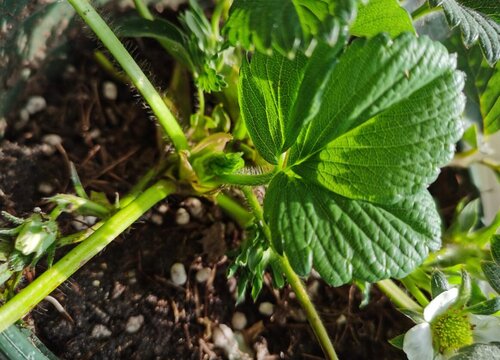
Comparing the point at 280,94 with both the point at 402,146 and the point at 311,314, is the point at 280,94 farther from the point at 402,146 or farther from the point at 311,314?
the point at 311,314

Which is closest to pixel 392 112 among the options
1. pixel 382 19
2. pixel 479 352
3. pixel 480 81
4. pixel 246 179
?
pixel 382 19

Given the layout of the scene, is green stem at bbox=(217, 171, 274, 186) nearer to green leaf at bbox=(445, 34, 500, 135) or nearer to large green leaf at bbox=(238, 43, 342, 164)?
large green leaf at bbox=(238, 43, 342, 164)

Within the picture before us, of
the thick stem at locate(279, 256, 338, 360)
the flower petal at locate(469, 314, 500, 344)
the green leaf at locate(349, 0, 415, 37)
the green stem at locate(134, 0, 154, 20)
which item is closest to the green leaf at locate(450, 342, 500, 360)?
the flower petal at locate(469, 314, 500, 344)

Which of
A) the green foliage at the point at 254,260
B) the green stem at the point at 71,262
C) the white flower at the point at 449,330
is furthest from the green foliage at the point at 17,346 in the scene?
the white flower at the point at 449,330

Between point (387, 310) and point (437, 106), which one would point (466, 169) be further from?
point (437, 106)

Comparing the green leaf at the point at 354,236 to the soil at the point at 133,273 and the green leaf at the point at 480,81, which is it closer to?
the soil at the point at 133,273

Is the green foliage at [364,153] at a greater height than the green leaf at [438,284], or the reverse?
Answer: the green foliage at [364,153]
